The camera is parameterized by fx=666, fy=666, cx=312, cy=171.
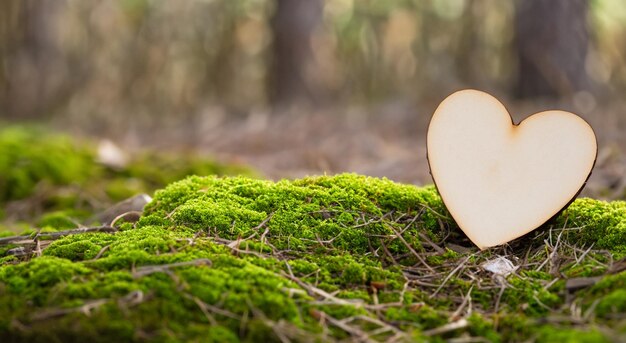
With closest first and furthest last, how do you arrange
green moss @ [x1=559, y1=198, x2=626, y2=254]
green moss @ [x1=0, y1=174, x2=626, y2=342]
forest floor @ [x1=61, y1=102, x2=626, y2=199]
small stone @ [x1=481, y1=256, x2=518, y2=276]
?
green moss @ [x1=0, y1=174, x2=626, y2=342] → small stone @ [x1=481, y1=256, x2=518, y2=276] → green moss @ [x1=559, y1=198, x2=626, y2=254] → forest floor @ [x1=61, y1=102, x2=626, y2=199]

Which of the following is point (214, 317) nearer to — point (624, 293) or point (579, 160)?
point (624, 293)

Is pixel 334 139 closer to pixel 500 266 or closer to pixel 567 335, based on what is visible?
pixel 500 266

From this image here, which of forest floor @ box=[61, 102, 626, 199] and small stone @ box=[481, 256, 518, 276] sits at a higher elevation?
small stone @ box=[481, 256, 518, 276]

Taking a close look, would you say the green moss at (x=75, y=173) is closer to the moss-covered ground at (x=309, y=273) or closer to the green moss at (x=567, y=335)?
the moss-covered ground at (x=309, y=273)

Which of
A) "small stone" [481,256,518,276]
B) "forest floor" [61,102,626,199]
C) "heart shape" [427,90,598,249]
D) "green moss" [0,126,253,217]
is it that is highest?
"heart shape" [427,90,598,249]

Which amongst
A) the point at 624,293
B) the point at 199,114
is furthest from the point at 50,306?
the point at 199,114

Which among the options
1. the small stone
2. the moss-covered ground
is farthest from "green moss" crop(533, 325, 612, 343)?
the small stone

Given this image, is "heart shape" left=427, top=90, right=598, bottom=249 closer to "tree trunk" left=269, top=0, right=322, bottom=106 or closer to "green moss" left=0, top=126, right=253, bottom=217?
"green moss" left=0, top=126, right=253, bottom=217

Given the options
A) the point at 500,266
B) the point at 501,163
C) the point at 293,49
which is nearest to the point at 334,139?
the point at 293,49
